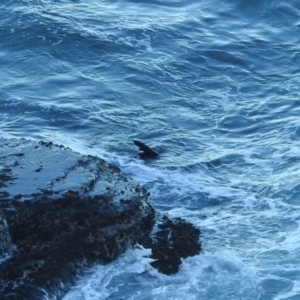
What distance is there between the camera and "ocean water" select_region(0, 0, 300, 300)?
36.1ft

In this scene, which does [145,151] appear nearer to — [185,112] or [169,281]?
[185,112]

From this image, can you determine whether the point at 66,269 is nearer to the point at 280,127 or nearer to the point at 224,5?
the point at 280,127

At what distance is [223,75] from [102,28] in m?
4.36

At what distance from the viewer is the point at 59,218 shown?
1100 cm

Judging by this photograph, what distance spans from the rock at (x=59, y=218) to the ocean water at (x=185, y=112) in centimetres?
34

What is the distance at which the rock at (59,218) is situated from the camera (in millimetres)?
10242

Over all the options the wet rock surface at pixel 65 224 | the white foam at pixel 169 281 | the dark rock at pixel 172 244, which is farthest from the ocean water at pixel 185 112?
the wet rock surface at pixel 65 224

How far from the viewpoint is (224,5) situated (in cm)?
2366

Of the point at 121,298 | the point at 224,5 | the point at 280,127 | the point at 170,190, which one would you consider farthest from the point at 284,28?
the point at 121,298

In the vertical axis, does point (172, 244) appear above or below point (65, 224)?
below

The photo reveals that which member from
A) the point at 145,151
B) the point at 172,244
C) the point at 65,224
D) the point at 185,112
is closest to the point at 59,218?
the point at 65,224

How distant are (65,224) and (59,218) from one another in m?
0.14

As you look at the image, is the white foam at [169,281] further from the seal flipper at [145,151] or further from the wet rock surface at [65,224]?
the seal flipper at [145,151]

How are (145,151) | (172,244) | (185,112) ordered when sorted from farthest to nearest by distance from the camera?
(185,112) → (145,151) → (172,244)
